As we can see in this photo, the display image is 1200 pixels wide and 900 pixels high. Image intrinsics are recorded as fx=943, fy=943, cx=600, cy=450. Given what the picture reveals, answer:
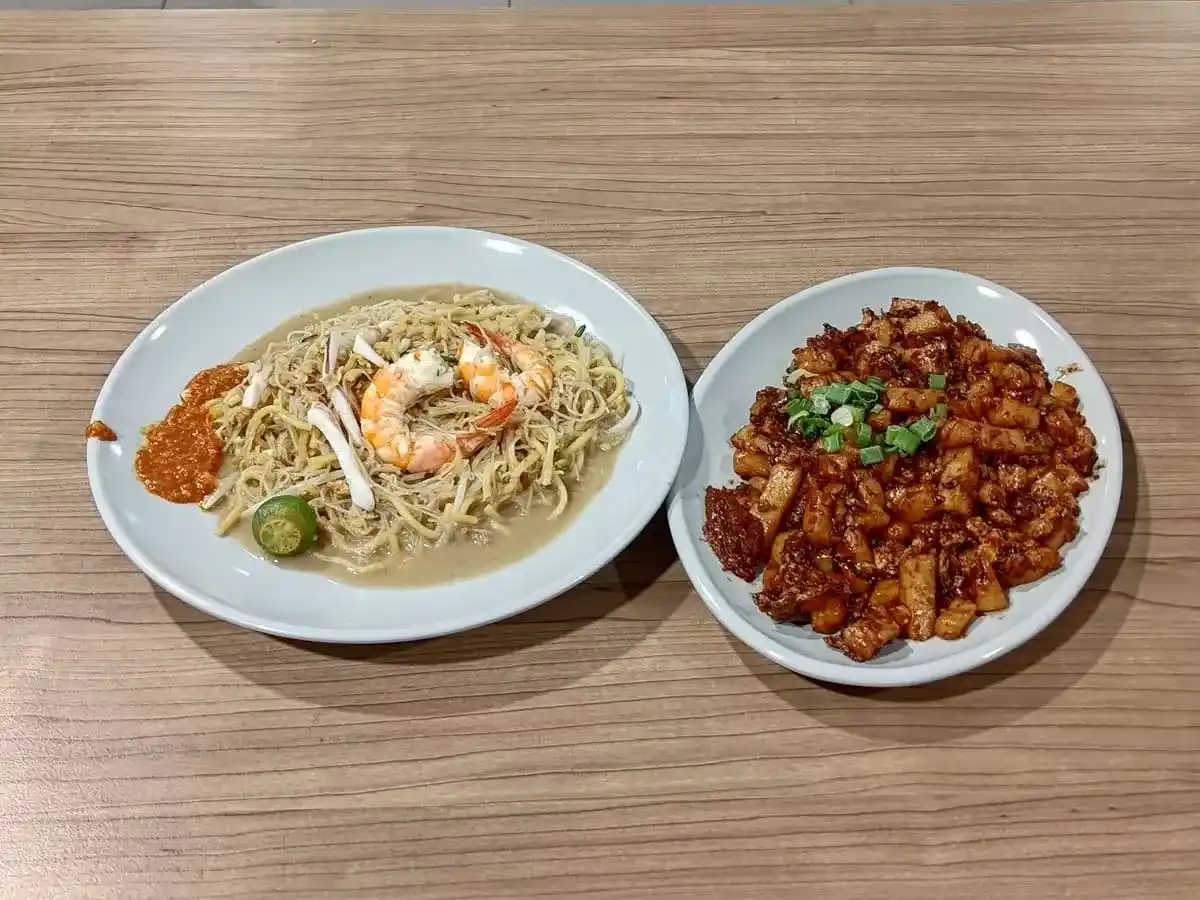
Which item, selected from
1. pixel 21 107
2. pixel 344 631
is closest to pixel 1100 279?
pixel 344 631

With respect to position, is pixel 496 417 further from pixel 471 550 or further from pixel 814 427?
pixel 814 427

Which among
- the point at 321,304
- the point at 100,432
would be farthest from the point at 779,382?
the point at 100,432

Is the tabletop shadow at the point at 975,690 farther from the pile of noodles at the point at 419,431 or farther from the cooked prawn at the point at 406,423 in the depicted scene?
the cooked prawn at the point at 406,423

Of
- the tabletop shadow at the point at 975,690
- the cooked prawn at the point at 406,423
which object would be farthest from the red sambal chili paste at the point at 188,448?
the tabletop shadow at the point at 975,690

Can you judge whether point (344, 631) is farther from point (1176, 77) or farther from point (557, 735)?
point (1176, 77)

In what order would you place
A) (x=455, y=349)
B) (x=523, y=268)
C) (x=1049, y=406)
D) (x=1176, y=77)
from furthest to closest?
(x=1176, y=77), (x=523, y=268), (x=455, y=349), (x=1049, y=406)
